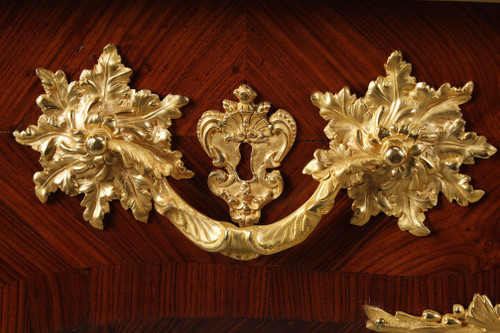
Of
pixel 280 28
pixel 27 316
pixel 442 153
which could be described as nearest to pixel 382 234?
pixel 442 153

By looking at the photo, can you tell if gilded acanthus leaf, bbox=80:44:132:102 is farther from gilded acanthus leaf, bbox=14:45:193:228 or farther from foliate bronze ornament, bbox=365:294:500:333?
foliate bronze ornament, bbox=365:294:500:333

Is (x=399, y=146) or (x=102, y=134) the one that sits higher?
(x=399, y=146)

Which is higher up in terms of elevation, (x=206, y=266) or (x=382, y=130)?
(x=382, y=130)

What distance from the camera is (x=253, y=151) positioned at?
438 millimetres

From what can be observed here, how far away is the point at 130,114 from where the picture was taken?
1.43ft

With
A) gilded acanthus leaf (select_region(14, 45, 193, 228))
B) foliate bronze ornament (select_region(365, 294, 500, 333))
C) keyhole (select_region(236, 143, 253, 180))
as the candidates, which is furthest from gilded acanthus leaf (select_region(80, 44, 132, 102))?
foliate bronze ornament (select_region(365, 294, 500, 333))

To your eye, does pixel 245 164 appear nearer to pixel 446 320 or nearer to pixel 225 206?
pixel 225 206

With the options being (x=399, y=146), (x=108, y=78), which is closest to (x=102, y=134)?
(x=108, y=78)

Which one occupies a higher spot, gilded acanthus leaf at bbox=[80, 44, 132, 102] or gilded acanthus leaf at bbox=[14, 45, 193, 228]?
gilded acanthus leaf at bbox=[80, 44, 132, 102]

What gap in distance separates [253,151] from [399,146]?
12 centimetres

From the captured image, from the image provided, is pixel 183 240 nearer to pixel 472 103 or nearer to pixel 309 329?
pixel 309 329

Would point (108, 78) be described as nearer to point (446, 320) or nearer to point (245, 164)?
point (245, 164)

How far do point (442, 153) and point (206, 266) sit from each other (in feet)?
0.73

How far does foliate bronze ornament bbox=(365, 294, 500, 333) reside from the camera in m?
0.44
